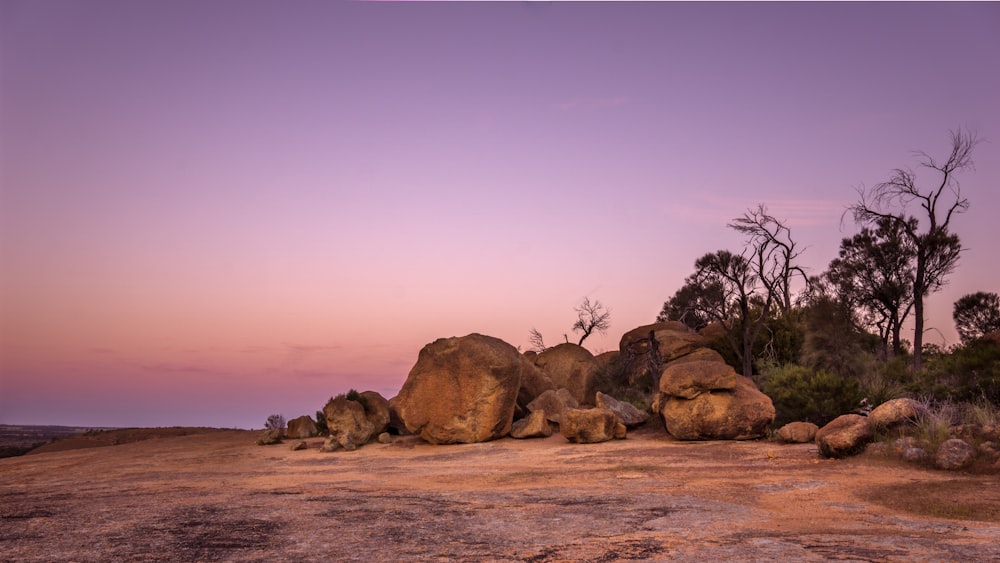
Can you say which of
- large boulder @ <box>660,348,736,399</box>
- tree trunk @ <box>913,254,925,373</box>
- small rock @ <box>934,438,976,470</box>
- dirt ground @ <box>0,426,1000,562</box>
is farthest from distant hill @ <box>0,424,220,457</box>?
tree trunk @ <box>913,254,925,373</box>

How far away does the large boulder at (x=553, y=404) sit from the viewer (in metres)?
20.5

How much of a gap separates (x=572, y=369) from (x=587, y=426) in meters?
12.2

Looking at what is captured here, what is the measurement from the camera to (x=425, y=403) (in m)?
19.5

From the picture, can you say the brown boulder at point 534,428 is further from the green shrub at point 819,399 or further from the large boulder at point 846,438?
the large boulder at point 846,438

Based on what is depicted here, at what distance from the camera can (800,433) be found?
1484 centimetres

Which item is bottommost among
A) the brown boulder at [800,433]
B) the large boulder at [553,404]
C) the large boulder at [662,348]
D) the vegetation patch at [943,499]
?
the vegetation patch at [943,499]

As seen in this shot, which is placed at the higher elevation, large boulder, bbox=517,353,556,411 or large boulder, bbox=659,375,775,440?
large boulder, bbox=517,353,556,411

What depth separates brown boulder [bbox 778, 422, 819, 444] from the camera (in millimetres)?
14828

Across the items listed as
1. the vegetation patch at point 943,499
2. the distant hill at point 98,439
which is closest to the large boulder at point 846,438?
the vegetation patch at point 943,499

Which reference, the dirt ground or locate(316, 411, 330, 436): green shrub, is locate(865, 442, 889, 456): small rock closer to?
the dirt ground

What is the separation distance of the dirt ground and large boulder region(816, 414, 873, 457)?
32cm

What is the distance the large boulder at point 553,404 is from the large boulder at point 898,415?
30.4 ft

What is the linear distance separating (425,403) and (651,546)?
13.9 m

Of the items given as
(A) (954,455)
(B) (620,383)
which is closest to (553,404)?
(B) (620,383)
